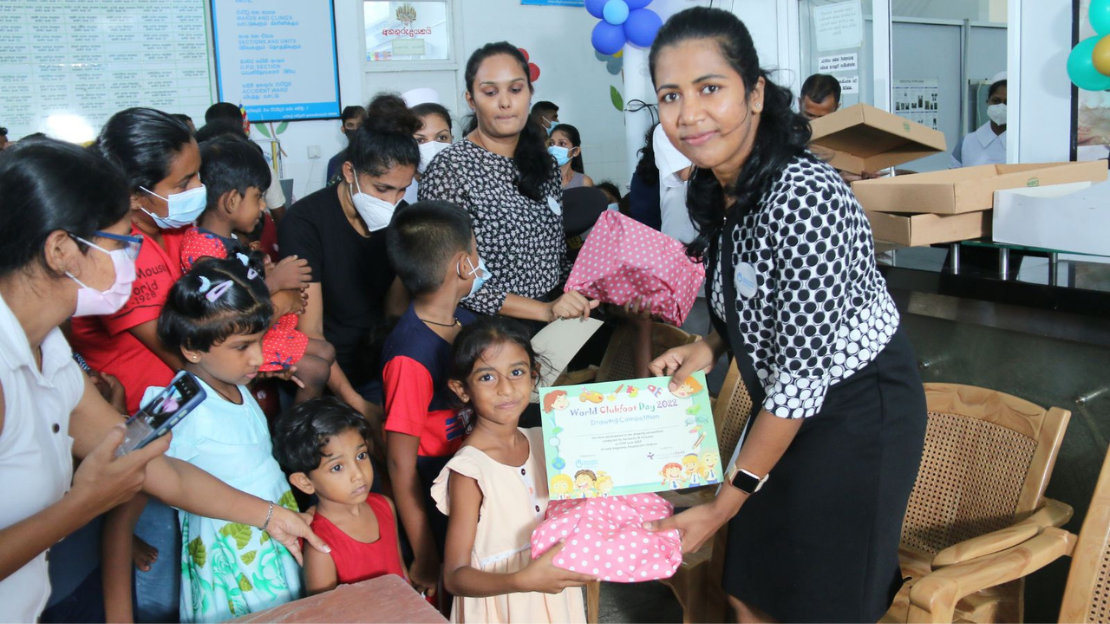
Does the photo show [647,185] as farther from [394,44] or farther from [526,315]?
[394,44]

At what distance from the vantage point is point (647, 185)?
4.05 meters

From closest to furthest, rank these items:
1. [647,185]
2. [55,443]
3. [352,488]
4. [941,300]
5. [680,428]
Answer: [55,443], [680,428], [352,488], [941,300], [647,185]

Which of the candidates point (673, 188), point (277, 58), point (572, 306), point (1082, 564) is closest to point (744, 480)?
point (1082, 564)

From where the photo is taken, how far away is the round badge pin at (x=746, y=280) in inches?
58.7

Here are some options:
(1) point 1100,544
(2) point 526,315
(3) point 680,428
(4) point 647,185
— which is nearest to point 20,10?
(4) point 647,185

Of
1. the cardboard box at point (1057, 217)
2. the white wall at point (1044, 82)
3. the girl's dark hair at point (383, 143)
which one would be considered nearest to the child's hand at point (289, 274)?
the girl's dark hair at point (383, 143)

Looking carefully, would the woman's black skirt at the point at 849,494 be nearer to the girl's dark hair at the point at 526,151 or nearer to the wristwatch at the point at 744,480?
the wristwatch at the point at 744,480

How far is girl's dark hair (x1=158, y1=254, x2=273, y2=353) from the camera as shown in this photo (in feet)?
6.56

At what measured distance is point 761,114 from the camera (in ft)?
5.06

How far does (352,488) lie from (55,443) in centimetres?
73

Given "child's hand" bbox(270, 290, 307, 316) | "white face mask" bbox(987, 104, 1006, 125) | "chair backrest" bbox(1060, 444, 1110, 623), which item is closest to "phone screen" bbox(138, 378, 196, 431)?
"child's hand" bbox(270, 290, 307, 316)

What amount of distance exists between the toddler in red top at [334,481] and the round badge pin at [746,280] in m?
1.09

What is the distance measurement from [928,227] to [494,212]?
1.45 metres

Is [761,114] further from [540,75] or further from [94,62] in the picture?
[540,75]
